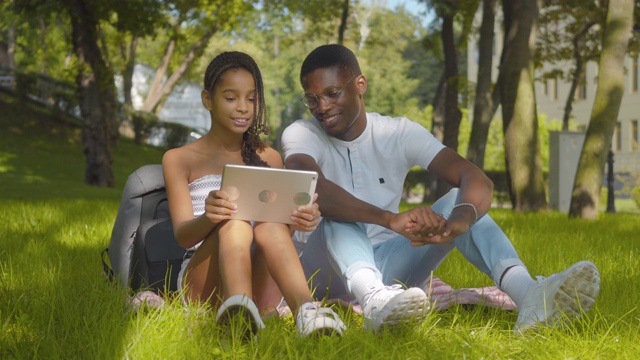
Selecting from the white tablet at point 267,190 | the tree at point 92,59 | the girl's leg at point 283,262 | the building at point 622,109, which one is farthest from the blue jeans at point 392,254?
the building at point 622,109

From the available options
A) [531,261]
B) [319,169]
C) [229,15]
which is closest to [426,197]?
[229,15]

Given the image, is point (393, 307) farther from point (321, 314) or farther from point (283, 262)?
point (283, 262)

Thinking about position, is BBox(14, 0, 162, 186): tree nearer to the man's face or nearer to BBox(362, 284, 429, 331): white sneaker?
the man's face

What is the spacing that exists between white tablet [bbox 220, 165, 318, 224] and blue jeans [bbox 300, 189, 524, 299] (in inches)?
14.5

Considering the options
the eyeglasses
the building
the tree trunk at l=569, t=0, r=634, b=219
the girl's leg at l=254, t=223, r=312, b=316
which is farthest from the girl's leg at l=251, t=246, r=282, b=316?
the building

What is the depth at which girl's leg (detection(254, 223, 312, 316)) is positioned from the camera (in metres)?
4.22

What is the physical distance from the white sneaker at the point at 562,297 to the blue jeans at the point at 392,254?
31cm

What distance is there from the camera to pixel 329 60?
5.01 meters

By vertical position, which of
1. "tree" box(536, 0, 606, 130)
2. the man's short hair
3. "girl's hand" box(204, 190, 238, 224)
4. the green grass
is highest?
"tree" box(536, 0, 606, 130)

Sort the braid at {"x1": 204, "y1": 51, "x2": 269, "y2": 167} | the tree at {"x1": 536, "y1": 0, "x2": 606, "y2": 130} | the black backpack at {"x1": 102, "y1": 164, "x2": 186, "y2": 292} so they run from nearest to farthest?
the braid at {"x1": 204, "y1": 51, "x2": 269, "y2": 167} → the black backpack at {"x1": 102, "y1": 164, "x2": 186, "y2": 292} → the tree at {"x1": 536, "y1": 0, "x2": 606, "y2": 130}

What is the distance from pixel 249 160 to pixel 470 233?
111cm

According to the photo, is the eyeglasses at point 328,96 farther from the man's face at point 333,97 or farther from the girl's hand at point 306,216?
the girl's hand at point 306,216

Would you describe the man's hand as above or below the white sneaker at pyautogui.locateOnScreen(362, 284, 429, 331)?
above

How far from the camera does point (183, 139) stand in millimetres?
43562
